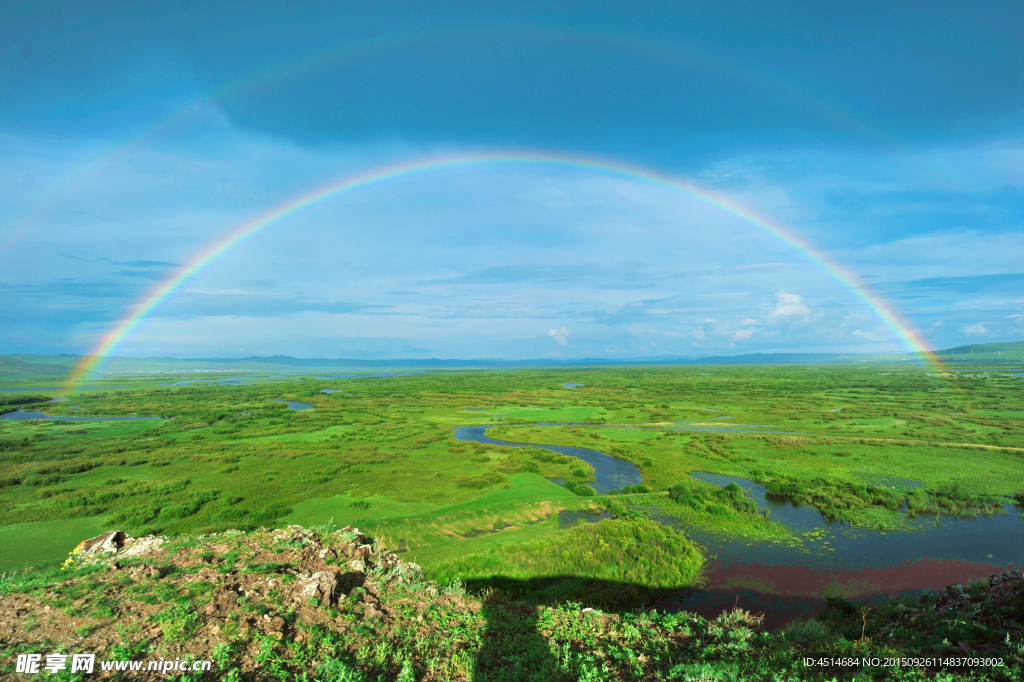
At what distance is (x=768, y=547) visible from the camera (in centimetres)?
2097

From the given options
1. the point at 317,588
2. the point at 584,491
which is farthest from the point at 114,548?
the point at 584,491

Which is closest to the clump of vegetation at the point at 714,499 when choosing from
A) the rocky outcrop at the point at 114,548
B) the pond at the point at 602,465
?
the pond at the point at 602,465

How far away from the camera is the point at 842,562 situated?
64.5 feet

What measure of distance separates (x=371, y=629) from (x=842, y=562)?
70.0 ft

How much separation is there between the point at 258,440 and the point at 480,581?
4154 cm

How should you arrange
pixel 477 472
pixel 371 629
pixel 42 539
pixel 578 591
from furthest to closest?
pixel 477 472
pixel 42 539
pixel 578 591
pixel 371 629

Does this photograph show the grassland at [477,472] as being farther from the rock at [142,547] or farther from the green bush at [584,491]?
the rock at [142,547]

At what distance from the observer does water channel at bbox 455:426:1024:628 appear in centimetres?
1672

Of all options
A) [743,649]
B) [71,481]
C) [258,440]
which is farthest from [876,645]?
[258,440]

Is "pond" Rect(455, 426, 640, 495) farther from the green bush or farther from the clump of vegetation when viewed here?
the clump of vegetation

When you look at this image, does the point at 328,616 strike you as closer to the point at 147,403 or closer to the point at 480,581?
the point at 480,581

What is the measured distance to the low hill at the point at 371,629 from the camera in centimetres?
725

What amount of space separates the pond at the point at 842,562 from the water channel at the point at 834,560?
0.13 feet

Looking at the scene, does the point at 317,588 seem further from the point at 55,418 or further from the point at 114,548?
the point at 55,418
